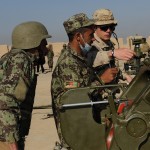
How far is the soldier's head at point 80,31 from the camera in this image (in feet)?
12.9

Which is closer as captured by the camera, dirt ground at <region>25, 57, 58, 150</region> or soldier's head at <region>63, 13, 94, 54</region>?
soldier's head at <region>63, 13, 94, 54</region>

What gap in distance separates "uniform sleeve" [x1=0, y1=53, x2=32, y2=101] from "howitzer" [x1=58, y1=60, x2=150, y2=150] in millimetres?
423

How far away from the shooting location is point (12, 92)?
344 centimetres

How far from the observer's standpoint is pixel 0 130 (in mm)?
3447

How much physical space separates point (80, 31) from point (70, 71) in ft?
1.41

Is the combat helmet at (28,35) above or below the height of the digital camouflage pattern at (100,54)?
above

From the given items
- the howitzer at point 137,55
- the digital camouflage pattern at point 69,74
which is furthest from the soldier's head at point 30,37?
the howitzer at point 137,55

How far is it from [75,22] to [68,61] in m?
0.40

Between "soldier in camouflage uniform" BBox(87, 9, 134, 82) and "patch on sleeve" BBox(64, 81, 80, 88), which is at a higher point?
"soldier in camouflage uniform" BBox(87, 9, 134, 82)

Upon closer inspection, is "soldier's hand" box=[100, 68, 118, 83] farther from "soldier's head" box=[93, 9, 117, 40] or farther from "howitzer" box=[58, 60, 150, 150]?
"soldier's head" box=[93, 9, 117, 40]

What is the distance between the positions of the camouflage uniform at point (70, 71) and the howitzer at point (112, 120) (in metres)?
0.38

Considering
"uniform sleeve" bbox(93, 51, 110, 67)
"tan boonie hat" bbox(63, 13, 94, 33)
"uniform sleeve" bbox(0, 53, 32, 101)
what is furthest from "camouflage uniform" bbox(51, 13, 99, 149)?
"uniform sleeve" bbox(0, 53, 32, 101)

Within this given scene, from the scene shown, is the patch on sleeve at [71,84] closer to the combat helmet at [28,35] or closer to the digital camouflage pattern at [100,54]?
the combat helmet at [28,35]

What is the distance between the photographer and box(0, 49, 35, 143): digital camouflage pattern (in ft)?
11.3
